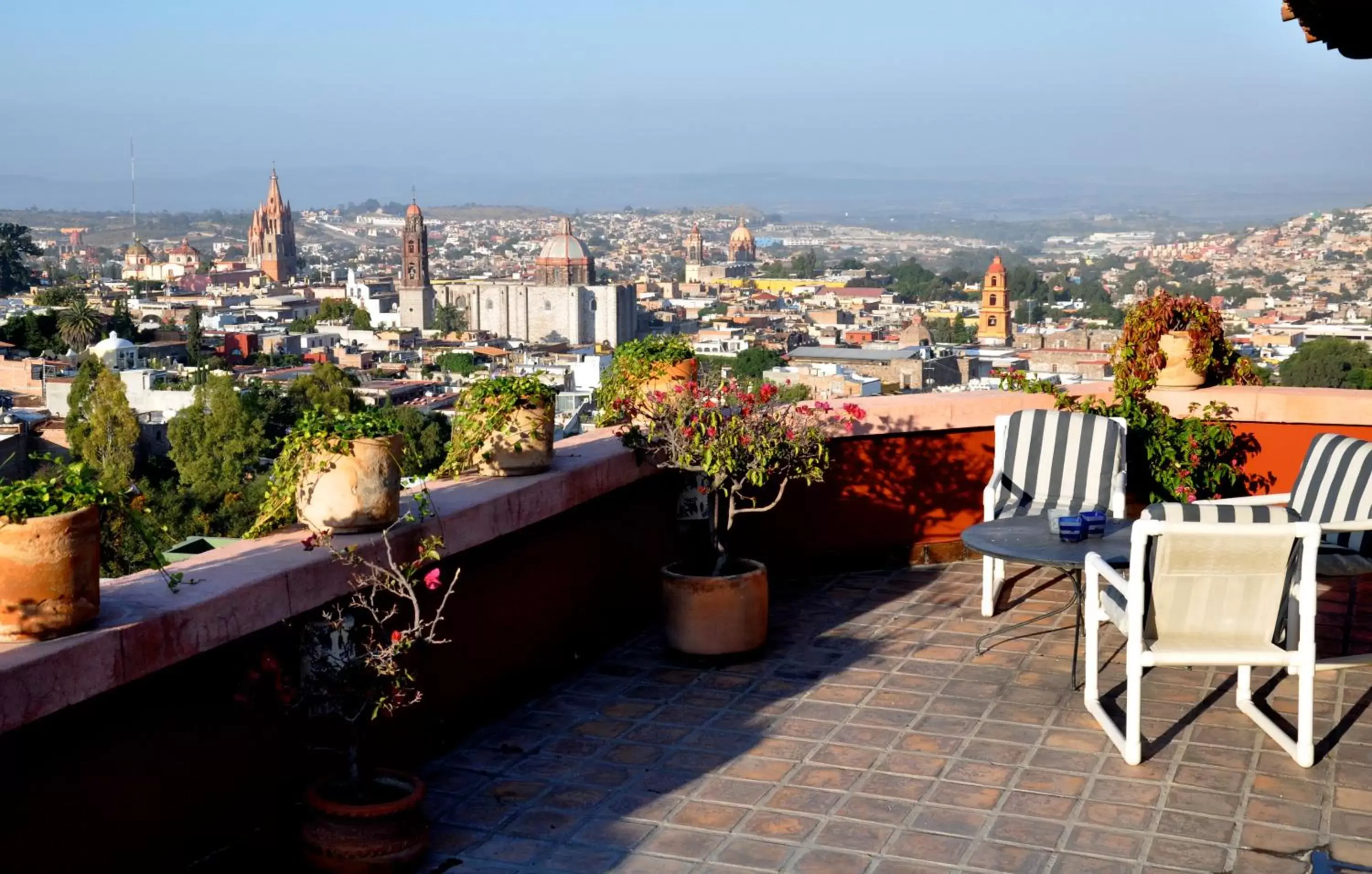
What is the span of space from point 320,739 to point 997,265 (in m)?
66.1

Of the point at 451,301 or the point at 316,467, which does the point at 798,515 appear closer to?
the point at 316,467

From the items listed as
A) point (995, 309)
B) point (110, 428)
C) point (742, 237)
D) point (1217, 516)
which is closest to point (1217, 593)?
point (1217, 516)

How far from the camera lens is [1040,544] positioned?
2945mm

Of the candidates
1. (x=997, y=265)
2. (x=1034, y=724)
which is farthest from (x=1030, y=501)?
(x=997, y=265)

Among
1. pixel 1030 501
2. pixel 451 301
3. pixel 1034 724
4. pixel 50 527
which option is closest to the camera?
pixel 50 527

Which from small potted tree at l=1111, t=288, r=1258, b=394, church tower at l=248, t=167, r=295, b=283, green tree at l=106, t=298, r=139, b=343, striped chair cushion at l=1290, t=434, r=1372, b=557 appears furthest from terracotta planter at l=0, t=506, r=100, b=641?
church tower at l=248, t=167, r=295, b=283

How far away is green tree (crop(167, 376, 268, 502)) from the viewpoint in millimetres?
27688

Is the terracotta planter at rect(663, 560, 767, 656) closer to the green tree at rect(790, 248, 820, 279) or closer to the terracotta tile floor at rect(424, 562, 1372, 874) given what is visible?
the terracotta tile floor at rect(424, 562, 1372, 874)

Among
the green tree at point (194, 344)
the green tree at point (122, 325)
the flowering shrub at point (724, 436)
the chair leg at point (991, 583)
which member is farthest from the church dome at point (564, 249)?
the flowering shrub at point (724, 436)

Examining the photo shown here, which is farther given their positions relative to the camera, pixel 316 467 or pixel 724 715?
pixel 724 715

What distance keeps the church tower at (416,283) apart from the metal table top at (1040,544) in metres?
79.9

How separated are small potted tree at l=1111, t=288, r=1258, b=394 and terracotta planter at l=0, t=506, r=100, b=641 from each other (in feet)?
9.24

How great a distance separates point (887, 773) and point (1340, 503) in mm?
1199

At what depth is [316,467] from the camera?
90.6 inches
